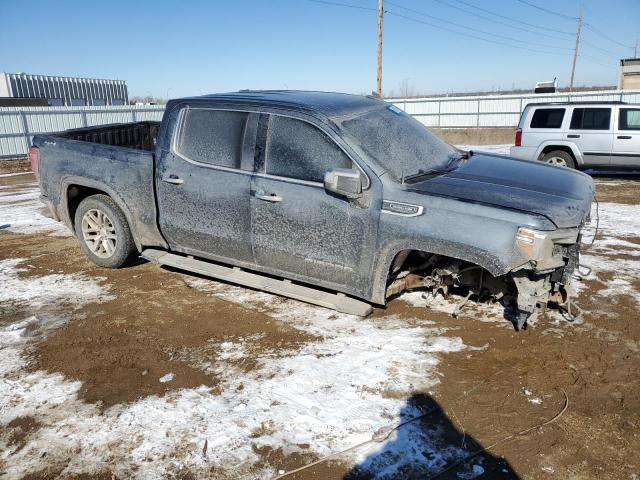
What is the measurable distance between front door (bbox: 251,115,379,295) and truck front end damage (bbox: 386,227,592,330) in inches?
15.3

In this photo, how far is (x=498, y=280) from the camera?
4.16 m

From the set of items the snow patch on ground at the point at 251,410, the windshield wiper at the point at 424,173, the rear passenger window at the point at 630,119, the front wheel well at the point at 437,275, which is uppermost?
the rear passenger window at the point at 630,119

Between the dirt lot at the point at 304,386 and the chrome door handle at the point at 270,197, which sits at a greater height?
the chrome door handle at the point at 270,197

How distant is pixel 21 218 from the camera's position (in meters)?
9.03

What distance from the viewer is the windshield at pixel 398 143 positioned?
418 cm

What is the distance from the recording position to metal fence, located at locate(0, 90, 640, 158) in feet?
68.3

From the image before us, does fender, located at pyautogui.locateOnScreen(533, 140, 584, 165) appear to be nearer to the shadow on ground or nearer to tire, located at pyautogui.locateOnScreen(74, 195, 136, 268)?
tire, located at pyautogui.locateOnScreen(74, 195, 136, 268)

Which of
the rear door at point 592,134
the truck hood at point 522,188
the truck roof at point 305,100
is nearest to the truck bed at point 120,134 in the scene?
the truck roof at point 305,100

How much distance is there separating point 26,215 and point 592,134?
479 inches

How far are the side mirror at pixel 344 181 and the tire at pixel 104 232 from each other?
2778 mm

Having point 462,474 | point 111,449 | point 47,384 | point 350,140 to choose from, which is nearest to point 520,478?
point 462,474

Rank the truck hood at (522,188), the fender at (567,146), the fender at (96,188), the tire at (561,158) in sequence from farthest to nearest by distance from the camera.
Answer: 1. the tire at (561,158)
2. the fender at (567,146)
3. the fender at (96,188)
4. the truck hood at (522,188)

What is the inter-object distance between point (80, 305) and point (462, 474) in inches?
157

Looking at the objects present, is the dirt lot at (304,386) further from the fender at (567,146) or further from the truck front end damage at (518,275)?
the fender at (567,146)
